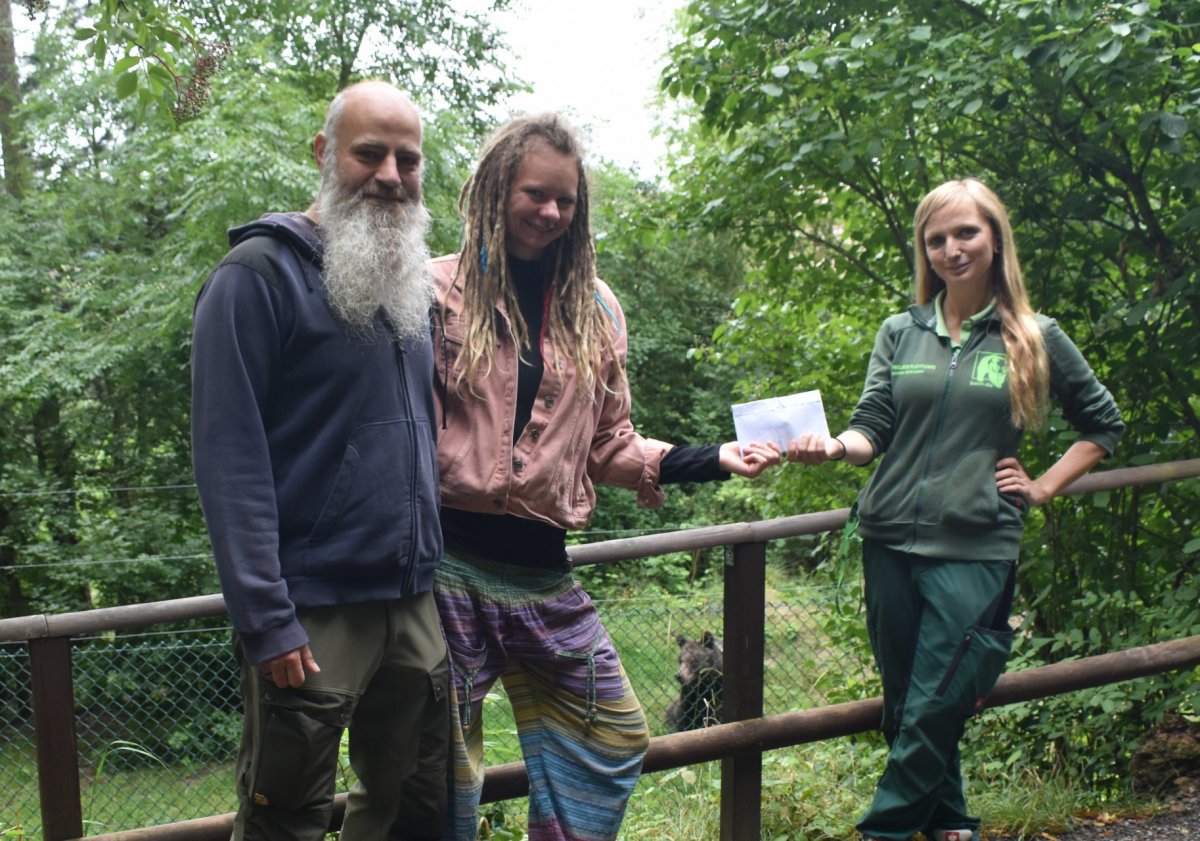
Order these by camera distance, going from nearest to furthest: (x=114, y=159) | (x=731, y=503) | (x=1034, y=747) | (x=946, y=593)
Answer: (x=946, y=593)
(x=1034, y=747)
(x=114, y=159)
(x=731, y=503)

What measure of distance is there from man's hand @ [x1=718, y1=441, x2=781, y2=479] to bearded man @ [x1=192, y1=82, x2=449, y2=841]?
81 centimetres

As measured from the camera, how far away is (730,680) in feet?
10.7

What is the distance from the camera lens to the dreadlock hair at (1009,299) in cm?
286

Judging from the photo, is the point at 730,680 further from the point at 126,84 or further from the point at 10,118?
the point at 10,118

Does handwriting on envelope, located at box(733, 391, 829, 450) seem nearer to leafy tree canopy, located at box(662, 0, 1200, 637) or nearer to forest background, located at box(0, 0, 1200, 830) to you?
forest background, located at box(0, 0, 1200, 830)

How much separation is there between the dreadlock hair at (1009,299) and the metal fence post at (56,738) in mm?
2404

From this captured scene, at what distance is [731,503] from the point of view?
53.2 ft

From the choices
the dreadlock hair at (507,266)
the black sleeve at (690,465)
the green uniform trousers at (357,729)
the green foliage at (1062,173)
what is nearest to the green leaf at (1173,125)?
the green foliage at (1062,173)

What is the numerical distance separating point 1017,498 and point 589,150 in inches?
56.7

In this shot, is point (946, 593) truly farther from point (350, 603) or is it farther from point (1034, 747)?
point (1034, 747)

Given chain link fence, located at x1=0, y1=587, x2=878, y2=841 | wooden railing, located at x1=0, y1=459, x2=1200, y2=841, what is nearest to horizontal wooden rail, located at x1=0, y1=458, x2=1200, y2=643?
wooden railing, located at x1=0, y1=459, x2=1200, y2=841

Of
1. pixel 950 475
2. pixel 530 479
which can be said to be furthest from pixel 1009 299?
pixel 530 479

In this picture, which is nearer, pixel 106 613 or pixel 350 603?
pixel 350 603

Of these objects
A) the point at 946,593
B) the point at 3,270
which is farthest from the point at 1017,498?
the point at 3,270
